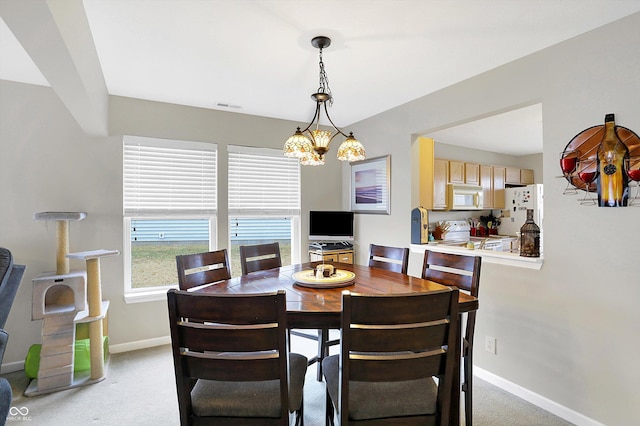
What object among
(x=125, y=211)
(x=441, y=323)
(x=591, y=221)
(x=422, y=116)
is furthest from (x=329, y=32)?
(x=125, y=211)

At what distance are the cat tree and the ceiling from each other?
1.36 meters

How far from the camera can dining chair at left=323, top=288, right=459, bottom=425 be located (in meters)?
1.24

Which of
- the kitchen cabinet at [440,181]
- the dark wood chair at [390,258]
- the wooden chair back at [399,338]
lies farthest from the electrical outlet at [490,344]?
the kitchen cabinet at [440,181]

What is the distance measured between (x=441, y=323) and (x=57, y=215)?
2.89 metres

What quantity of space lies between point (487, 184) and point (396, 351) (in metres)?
5.02

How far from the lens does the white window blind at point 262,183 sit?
3744 mm

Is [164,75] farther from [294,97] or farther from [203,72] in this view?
[294,97]

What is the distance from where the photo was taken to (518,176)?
6023mm

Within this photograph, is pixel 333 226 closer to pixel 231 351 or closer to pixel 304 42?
pixel 304 42

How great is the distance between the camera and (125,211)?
322 centimetres

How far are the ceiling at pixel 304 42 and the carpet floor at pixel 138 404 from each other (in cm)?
222

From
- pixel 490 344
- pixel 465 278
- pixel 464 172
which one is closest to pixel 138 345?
pixel 465 278

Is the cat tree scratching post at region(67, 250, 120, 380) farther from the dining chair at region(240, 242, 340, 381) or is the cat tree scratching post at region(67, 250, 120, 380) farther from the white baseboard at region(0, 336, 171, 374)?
the dining chair at region(240, 242, 340, 381)

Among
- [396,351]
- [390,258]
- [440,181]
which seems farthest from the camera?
[440,181]
